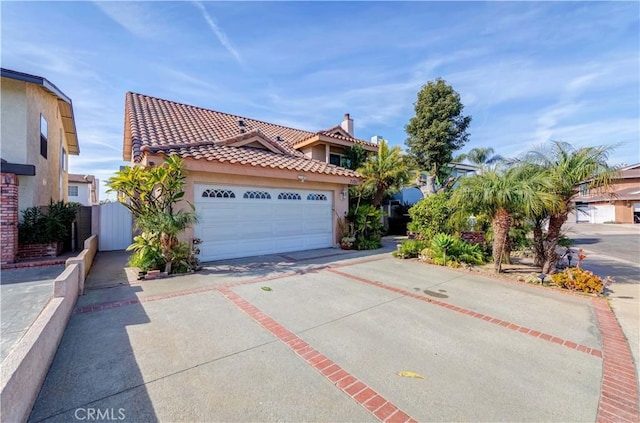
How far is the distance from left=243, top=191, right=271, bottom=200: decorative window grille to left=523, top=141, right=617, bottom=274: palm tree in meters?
9.49

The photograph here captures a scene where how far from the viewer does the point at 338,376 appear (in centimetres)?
337

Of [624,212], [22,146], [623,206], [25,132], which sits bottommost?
[624,212]

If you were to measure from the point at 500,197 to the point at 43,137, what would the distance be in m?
18.6

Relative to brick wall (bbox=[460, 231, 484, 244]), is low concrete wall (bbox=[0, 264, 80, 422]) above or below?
below

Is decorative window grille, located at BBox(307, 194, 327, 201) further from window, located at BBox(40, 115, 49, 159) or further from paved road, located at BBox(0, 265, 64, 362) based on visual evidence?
window, located at BBox(40, 115, 49, 159)

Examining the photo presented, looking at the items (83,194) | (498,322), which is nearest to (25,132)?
(498,322)

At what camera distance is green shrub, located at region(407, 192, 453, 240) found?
11.5 metres

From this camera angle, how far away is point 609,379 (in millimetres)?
3453

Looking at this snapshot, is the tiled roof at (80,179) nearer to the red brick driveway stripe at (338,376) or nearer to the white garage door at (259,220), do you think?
the white garage door at (259,220)

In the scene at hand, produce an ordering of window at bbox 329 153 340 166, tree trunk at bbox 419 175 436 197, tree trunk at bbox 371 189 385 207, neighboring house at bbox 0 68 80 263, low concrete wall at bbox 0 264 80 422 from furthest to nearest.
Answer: tree trunk at bbox 419 175 436 197, window at bbox 329 153 340 166, tree trunk at bbox 371 189 385 207, neighboring house at bbox 0 68 80 263, low concrete wall at bbox 0 264 80 422

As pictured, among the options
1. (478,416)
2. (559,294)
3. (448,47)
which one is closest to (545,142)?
(559,294)

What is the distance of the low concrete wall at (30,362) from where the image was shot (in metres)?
2.17

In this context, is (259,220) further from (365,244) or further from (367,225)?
(367,225)

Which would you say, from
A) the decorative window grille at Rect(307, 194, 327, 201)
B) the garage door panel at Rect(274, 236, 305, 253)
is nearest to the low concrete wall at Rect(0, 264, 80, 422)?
the garage door panel at Rect(274, 236, 305, 253)
